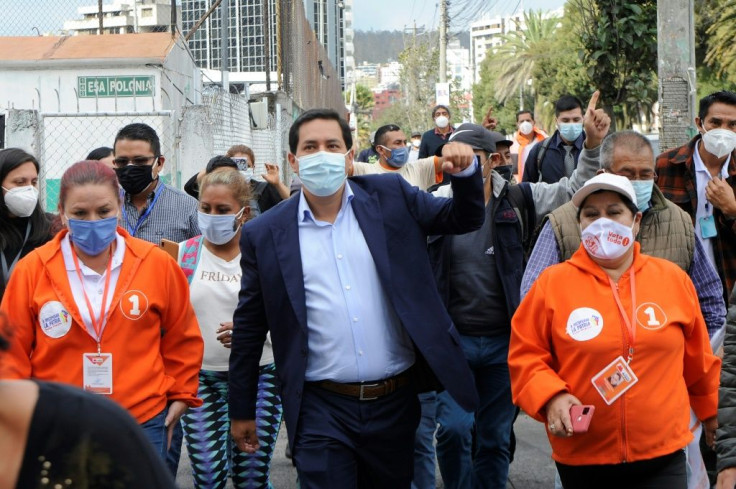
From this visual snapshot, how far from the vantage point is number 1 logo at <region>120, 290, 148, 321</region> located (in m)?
4.41

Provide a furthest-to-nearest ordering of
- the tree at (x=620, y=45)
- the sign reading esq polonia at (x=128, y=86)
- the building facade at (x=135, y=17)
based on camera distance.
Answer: the building facade at (x=135, y=17)
the sign reading esq polonia at (x=128, y=86)
the tree at (x=620, y=45)

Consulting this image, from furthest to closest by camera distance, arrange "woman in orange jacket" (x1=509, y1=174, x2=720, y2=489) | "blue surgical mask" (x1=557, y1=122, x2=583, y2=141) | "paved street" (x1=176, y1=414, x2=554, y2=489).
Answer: "blue surgical mask" (x1=557, y1=122, x2=583, y2=141), "paved street" (x1=176, y1=414, x2=554, y2=489), "woman in orange jacket" (x1=509, y1=174, x2=720, y2=489)

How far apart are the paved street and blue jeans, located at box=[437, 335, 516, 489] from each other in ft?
3.55

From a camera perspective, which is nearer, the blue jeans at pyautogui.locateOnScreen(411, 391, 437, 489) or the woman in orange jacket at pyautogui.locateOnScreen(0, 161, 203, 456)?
the woman in orange jacket at pyautogui.locateOnScreen(0, 161, 203, 456)

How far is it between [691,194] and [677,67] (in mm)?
2872

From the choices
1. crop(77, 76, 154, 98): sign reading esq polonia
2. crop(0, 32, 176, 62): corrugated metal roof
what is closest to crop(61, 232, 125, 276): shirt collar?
crop(77, 76, 154, 98): sign reading esq polonia

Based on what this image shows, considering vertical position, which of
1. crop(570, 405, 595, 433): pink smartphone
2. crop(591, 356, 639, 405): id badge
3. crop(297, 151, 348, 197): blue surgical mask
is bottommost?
crop(570, 405, 595, 433): pink smartphone

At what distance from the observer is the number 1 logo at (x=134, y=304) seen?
174 inches

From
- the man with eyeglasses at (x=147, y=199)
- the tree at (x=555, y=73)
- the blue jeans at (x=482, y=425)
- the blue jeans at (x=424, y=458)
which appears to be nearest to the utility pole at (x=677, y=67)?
the blue jeans at (x=482, y=425)

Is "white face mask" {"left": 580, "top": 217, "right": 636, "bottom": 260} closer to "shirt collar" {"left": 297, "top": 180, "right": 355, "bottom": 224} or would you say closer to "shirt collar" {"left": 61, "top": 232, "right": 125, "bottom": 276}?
"shirt collar" {"left": 297, "top": 180, "right": 355, "bottom": 224}

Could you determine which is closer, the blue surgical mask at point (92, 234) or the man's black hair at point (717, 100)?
the blue surgical mask at point (92, 234)

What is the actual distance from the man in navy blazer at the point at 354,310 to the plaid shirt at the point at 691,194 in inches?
77.2

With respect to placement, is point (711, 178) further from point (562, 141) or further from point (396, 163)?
point (396, 163)

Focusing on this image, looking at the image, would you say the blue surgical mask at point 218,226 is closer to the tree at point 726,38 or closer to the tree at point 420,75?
the tree at point 726,38
